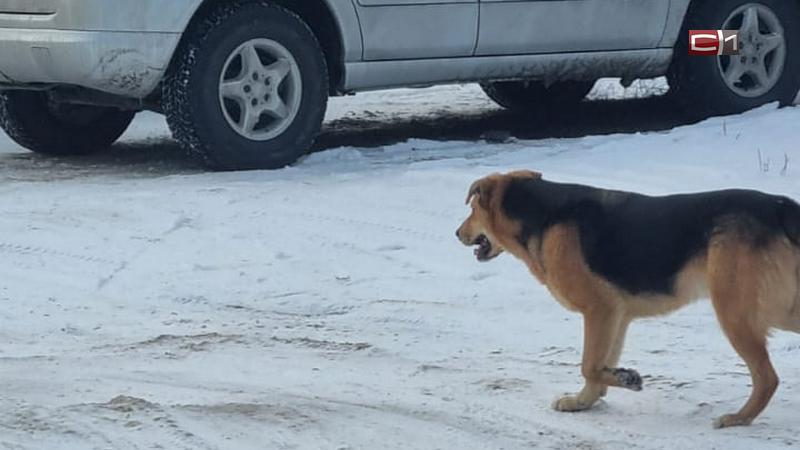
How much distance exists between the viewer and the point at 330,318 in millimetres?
6508

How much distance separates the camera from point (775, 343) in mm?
5887

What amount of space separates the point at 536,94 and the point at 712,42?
1.83 metres

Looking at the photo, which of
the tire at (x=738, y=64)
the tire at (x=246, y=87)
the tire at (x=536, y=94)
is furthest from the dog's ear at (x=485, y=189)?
the tire at (x=536, y=94)

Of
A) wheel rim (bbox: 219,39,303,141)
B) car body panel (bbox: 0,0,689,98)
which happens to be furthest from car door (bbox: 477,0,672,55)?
wheel rim (bbox: 219,39,303,141)

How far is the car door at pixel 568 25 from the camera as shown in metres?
9.55

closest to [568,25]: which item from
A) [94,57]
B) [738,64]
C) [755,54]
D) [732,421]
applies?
[738,64]

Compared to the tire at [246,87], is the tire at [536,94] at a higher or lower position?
lower

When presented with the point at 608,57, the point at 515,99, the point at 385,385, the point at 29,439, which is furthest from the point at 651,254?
the point at 515,99

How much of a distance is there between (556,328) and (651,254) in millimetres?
1165

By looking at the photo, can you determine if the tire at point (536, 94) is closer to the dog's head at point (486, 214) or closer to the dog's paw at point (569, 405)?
the dog's head at point (486, 214)

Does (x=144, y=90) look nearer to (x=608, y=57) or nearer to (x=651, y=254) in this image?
(x=608, y=57)

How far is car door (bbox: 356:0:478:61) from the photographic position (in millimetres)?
9156

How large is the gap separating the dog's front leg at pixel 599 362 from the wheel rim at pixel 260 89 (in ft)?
12.7

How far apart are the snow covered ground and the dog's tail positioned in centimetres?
57
